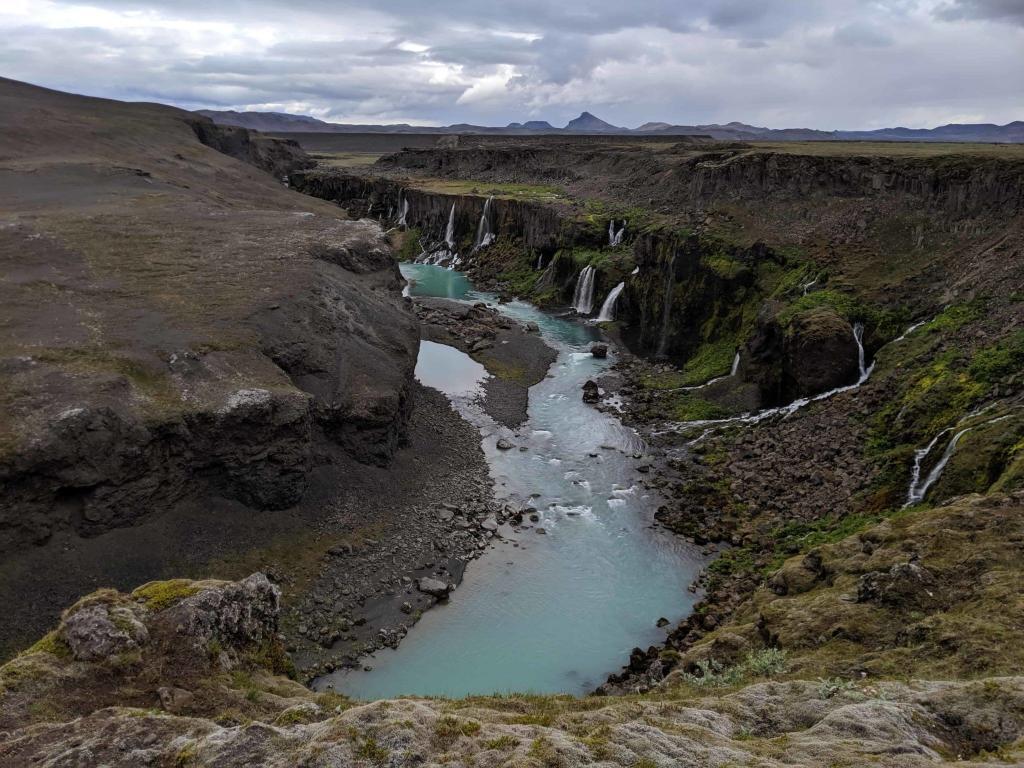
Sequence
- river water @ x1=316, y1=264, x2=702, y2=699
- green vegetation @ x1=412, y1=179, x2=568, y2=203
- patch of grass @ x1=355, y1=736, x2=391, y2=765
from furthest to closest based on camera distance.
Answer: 1. green vegetation @ x1=412, y1=179, x2=568, y2=203
2. river water @ x1=316, y1=264, x2=702, y2=699
3. patch of grass @ x1=355, y1=736, x2=391, y2=765

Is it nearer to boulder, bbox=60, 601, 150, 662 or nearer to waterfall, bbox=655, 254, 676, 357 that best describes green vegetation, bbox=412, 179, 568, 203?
waterfall, bbox=655, 254, 676, 357

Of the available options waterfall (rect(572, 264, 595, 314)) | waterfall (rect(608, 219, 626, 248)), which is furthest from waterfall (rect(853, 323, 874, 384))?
waterfall (rect(608, 219, 626, 248))

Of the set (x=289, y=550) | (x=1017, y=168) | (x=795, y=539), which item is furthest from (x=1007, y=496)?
(x=1017, y=168)

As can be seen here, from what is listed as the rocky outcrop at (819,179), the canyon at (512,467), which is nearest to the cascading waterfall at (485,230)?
the rocky outcrop at (819,179)

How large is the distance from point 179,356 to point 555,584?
60.5 feet

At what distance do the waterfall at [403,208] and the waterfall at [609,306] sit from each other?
54.8 m

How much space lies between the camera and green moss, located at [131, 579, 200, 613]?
1633cm

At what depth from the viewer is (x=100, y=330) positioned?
102ft

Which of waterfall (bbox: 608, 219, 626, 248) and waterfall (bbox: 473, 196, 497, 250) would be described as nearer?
waterfall (bbox: 608, 219, 626, 248)

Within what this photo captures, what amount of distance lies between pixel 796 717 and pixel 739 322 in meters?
41.1

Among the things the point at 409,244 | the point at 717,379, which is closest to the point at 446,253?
the point at 409,244

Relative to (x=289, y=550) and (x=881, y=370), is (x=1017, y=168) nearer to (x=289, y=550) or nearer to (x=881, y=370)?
(x=881, y=370)

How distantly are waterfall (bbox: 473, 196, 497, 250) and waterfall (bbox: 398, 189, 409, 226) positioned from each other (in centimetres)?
2134

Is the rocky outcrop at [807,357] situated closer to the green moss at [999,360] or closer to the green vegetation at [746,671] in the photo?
the green moss at [999,360]
